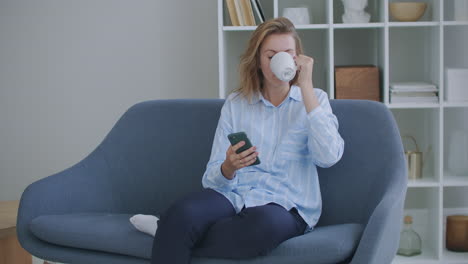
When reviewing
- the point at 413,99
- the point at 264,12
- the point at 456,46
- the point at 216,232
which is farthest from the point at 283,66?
the point at 456,46

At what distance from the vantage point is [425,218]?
151 inches

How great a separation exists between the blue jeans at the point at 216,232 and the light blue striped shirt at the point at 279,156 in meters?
0.11

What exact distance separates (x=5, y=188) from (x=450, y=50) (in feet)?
8.17

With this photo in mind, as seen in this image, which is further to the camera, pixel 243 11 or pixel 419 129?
pixel 419 129

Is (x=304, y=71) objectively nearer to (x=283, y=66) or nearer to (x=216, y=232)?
A: (x=283, y=66)

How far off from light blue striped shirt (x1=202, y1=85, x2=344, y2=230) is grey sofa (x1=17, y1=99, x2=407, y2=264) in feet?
0.51

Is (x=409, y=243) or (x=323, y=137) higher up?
(x=323, y=137)

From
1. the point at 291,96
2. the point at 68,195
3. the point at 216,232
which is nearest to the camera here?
the point at 216,232

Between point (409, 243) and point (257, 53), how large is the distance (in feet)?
4.92

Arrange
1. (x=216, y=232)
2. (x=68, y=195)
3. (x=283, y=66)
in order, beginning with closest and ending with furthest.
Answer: (x=216, y=232), (x=283, y=66), (x=68, y=195)

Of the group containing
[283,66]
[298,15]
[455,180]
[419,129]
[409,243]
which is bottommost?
[409,243]

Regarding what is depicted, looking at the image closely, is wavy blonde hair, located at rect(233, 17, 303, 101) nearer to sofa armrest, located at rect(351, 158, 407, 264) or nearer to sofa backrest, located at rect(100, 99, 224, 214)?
sofa backrest, located at rect(100, 99, 224, 214)

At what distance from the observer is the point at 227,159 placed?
90.3 inches

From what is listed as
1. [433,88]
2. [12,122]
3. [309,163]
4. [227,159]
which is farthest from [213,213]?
[12,122]
